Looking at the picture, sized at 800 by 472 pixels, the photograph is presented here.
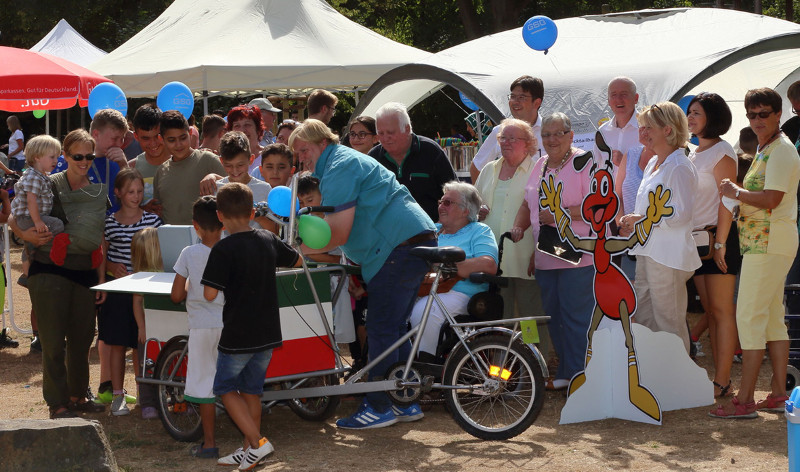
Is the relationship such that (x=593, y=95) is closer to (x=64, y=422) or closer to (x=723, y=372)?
(x=723, y=372)

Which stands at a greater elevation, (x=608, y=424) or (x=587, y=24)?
(x=587, y=24)

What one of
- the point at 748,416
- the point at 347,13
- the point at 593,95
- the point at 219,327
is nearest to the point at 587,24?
the point at 593,95

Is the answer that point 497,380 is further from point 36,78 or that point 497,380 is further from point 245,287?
point 36,78

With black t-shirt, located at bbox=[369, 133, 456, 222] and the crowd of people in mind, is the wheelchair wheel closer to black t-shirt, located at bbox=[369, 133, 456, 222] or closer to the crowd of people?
the crowd of people

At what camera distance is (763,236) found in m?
5.64

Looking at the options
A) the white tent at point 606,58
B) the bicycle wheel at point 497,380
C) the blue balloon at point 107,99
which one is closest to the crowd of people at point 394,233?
the bicycle wheel at point 497,380

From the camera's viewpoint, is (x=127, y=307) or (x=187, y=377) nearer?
(x=187, y=377)

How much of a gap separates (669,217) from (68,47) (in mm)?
16823

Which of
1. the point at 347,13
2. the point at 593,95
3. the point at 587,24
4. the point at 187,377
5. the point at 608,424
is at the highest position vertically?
the point at 347,13

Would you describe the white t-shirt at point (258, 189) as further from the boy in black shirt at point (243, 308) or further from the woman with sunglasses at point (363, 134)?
the woman with sunglasses at point (363, 134)

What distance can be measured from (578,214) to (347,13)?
22.4 meters

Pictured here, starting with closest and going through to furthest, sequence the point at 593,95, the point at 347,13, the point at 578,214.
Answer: the point at 578,214 → the point at 593,95 → the point at 347,13

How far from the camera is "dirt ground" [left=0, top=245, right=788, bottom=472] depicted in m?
4.90

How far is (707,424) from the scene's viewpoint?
5570 millimetres
